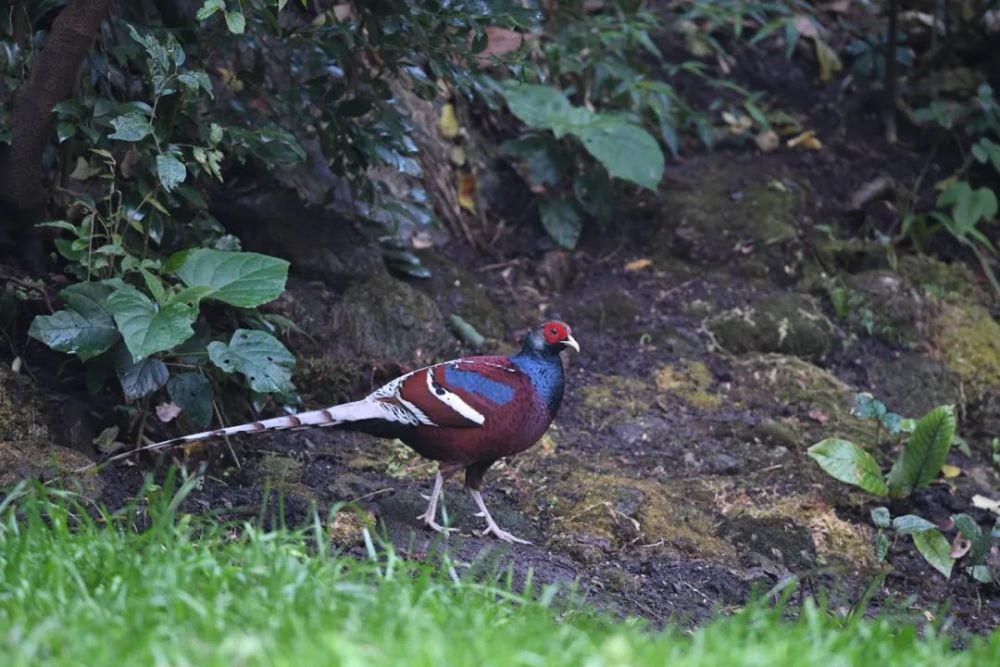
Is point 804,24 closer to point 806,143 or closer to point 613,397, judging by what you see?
point 806,143

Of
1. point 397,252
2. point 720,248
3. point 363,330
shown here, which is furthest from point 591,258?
point 363,330

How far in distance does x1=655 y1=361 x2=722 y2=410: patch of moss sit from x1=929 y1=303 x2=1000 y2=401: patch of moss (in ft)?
5.19

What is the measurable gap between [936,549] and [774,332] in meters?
2.09

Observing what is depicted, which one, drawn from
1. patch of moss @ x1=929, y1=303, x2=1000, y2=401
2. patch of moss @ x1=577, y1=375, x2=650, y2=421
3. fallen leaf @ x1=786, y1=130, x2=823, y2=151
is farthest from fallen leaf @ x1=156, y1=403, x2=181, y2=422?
fallen leaf @ x1=786, y1=130, x2=823, y2=151

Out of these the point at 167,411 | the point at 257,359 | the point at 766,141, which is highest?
the point at 257,359

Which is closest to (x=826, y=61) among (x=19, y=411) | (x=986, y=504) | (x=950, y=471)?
(x=950, y=471)

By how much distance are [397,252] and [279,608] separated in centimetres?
402

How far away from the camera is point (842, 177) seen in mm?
8648

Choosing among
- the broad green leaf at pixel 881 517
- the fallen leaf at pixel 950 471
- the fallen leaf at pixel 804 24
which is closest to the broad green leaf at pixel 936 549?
the broad green leaf at pixel 881 517

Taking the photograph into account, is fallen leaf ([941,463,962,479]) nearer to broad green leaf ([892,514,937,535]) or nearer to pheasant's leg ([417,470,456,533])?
broad green leaf ([892,514,937,535])

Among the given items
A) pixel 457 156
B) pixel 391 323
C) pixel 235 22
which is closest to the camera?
pixel 235 22

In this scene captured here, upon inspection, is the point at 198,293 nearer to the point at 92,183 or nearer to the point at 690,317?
the point at 92,183

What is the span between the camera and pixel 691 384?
682cm

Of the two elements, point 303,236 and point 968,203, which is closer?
point 303,236
